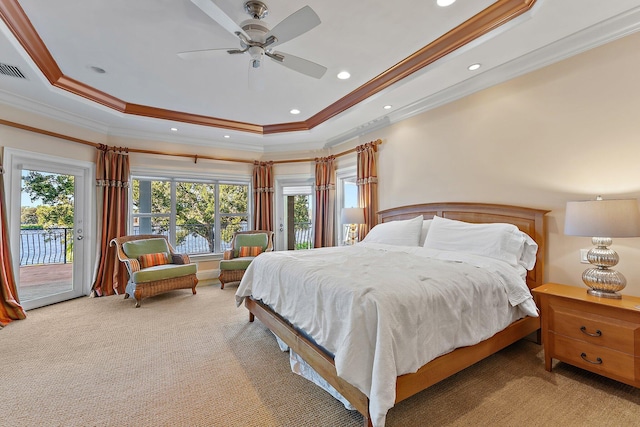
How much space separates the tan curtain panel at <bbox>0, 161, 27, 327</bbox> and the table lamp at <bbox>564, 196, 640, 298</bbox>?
5.67 m

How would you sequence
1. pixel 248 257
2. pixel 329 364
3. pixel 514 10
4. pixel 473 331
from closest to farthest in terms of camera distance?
pixel 329 364
pixel 473 331
pixel 514 10
pixel 248 257

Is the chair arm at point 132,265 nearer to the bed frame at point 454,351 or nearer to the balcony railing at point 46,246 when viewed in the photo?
the balcony railing at point 46,246

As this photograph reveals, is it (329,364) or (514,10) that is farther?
(514,10)

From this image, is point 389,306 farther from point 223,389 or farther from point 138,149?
point 138,149

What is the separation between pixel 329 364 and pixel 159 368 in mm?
1482

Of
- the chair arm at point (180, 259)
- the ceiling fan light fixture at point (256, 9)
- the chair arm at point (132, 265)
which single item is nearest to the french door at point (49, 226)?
the chair arm at point (132, 265)

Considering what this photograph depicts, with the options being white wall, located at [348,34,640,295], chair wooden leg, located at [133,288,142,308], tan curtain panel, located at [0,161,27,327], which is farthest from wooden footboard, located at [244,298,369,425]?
tan curtain panel, located at [0,161,27,327]

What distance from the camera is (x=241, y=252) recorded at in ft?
16.4

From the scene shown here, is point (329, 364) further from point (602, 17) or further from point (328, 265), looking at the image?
point (602, 17)

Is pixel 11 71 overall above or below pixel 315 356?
above

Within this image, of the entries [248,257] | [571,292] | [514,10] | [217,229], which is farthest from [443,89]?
[217,229]

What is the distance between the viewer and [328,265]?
2.33m

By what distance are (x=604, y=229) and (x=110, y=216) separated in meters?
5.87

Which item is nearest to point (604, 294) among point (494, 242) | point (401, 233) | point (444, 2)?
point (494, 242)
